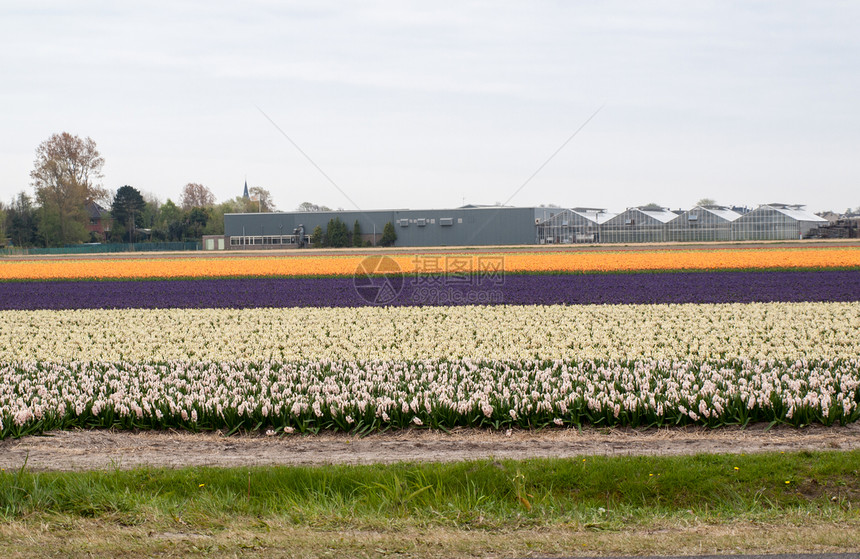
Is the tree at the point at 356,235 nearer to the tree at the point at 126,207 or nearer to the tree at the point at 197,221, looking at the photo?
the tree at the point at 197,221

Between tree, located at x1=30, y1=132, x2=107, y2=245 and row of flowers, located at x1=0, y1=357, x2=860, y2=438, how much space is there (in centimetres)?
9680

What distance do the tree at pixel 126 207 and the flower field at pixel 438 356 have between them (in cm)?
10038

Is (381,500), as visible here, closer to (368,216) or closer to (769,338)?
(769,338)

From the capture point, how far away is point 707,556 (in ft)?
19.0

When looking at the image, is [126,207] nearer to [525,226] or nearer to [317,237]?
[317,237]

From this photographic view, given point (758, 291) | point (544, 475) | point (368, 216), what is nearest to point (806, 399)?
point (544, 475)

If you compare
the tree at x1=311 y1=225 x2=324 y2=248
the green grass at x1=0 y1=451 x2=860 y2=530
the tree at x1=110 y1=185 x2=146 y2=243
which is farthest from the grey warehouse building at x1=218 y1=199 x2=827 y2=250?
the green grass at x1=0 y1=451 x2=860 y2=530

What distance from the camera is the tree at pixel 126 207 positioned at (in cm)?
12369

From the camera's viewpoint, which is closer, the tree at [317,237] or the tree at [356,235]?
the tree at [356,235]

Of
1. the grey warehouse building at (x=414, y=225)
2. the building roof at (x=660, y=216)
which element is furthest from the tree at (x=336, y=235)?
the building roof at (x=660, y=216)

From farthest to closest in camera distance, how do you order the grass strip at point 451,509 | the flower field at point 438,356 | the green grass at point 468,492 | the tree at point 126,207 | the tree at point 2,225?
1. the tree at point 126,207
2. the tree at point 2,225
3. the flower field at point 438,356
4. the green grass at point 468,492
5. the grass strip at point 451,509

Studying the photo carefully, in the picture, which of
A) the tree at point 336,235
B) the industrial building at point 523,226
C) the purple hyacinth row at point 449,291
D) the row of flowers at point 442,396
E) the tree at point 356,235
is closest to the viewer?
the row of flowers at point 442,396

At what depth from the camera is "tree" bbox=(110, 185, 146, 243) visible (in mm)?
123688

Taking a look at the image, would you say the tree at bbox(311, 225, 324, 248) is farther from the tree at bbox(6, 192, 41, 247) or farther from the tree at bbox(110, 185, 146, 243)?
the tree at bbox(110, 185, 146, 243)
